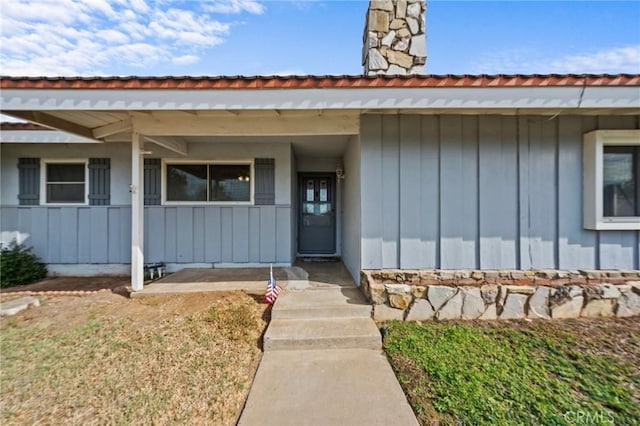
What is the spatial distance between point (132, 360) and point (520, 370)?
355cm

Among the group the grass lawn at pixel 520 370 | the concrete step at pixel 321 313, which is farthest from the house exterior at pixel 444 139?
the grass lawn at pixel 520 370

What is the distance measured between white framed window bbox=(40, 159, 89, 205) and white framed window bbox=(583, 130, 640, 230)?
8.53 metres

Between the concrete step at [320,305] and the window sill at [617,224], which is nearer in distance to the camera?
the concrete step at [320,305]

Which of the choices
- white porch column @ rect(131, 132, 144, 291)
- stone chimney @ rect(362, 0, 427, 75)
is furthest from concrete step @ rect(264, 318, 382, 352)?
stone chimney @ rect(362, 0, 427, 75)

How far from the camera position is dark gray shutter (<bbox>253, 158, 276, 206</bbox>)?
560 centimetres

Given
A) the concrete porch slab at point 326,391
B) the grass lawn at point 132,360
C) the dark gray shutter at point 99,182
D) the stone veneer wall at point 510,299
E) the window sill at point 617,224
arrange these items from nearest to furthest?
the concrete porch slab at point 326,391 → the grass lawn at point 132,360 → the stone veneer wall at point 510,299 → the window sill at point 617,224 → the dark gray shutter at point 99,182

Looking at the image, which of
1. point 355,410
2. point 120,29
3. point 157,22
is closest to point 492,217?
point 355,410

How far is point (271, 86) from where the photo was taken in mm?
3279

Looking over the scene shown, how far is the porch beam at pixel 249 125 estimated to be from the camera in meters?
3.90

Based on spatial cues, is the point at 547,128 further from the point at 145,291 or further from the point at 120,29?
the point at 120,29

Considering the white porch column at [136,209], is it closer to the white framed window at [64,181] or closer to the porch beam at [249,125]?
the porch beam at [249,125]

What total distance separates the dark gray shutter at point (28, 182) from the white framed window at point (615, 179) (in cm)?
948

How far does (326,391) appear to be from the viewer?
2.20m

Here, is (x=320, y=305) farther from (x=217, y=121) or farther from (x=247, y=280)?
(x=217, y=121)
